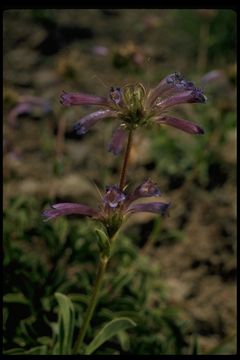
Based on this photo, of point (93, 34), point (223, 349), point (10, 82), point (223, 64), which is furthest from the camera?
point (93, 34)

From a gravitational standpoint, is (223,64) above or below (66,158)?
above

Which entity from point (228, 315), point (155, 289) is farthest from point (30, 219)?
point (228, 315)

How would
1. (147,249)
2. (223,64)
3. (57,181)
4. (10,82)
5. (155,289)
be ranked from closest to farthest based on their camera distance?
(155,289) < (147,249) < (57,181) < (10,82) < (223,64)

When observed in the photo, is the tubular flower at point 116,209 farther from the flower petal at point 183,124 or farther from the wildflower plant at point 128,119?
the flower petal at point 183,124

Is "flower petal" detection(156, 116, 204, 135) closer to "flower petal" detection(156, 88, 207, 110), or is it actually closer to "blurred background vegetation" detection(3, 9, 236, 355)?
"flower petal" detection(156, 88, 207, 110)

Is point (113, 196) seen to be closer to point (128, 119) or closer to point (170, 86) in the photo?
point (128, 119)

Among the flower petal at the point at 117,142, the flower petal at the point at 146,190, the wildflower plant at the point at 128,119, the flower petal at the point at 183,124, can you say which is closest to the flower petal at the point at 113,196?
the wildflower plant at the point at 128,119

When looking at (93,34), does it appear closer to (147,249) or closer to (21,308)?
(147,249)
